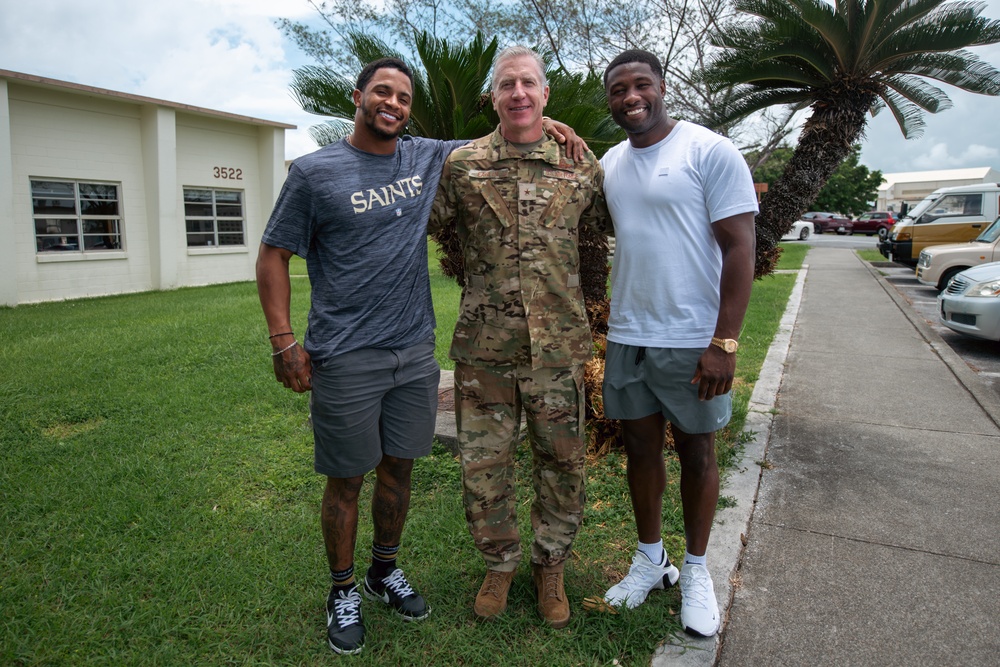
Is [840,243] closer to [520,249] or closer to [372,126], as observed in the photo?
[520,249]

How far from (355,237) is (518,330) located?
2.26 ft

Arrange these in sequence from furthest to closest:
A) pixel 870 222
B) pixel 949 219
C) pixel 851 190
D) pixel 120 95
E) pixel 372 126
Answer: pixel 851 190
pixel 870 222
pixel 949 219
pixel 120 95
pixel 372 126

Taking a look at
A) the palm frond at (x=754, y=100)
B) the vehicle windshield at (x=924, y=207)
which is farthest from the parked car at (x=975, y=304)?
the vehicle windshield at (x=924, y=207)

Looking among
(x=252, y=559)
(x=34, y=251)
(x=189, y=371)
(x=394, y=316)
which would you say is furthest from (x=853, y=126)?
(x=34, y=251)

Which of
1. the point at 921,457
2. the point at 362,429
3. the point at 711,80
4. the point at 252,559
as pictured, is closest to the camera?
the point at 362,429

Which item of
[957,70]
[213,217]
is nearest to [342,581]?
[957,70]

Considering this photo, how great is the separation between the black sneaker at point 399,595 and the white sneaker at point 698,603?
1011mm

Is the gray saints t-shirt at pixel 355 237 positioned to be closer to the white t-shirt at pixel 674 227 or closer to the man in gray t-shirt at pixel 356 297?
the man in gray t-shirt at pixel 356 297

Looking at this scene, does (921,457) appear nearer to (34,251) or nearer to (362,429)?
(362,429)

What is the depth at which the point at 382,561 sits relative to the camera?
2.76 metres

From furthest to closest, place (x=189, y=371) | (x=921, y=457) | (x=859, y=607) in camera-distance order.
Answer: (x=189, y=371) < (x=921, y=457) < (x=859, y=607)

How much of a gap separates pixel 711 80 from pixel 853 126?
1275 millimetres

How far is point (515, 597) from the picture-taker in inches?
109

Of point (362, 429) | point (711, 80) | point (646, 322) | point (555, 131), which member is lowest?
point (362, 429)
